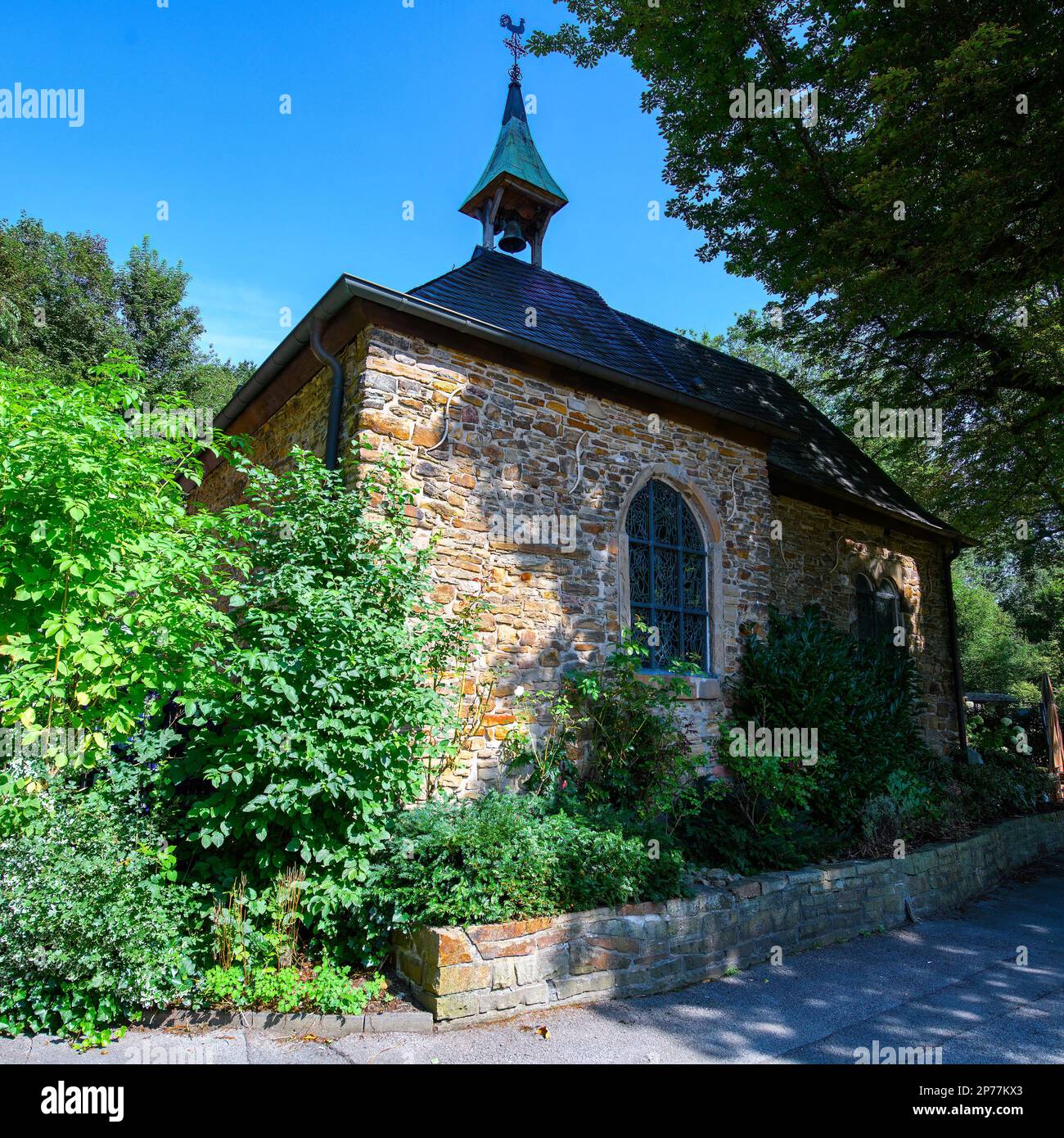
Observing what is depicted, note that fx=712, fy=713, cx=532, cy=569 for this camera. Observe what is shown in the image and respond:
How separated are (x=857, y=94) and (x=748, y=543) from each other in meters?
5.78

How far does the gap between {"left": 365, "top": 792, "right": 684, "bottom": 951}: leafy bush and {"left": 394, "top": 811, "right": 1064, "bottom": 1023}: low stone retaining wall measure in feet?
0.37

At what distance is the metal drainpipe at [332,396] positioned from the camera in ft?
19.8

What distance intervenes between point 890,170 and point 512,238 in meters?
5.50

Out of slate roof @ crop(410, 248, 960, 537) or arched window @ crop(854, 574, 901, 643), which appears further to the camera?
arched window @ crop(854, 574, 901, 643)

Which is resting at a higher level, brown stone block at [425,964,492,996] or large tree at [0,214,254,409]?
large tree at [0,214,254,409]

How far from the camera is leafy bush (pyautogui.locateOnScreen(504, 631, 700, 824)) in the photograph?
19.7 feet

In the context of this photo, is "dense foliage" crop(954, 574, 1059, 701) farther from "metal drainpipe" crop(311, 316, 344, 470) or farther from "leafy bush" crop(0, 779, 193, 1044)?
"leafy bush" crop(0, 779, 193, 1044)

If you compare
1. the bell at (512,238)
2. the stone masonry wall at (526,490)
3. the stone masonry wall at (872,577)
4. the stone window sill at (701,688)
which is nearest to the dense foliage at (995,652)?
the stone masonry wall at (872,577)

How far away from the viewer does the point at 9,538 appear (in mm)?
3887

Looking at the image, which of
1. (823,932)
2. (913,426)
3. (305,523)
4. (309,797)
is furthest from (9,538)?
(913,426)

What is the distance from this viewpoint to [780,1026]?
4262 millimetres

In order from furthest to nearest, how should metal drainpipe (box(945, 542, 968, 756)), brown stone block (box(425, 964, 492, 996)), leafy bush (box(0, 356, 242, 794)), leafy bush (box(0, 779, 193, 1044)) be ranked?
metal drainpipe (box(945, 542, 968, 756)) → brown stone block (box(425, 964, 492, 996)) → leafy bush (box(0, 356, 242, 794)) → leafy bush (box(0, 779, 193, 1044))

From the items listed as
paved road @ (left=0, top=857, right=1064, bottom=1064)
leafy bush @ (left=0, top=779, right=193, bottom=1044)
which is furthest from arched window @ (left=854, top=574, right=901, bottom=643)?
leafy bush @ (left=0, top=779, right=193, bottom=1044)

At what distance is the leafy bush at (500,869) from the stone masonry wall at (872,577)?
Result: 537 cm
